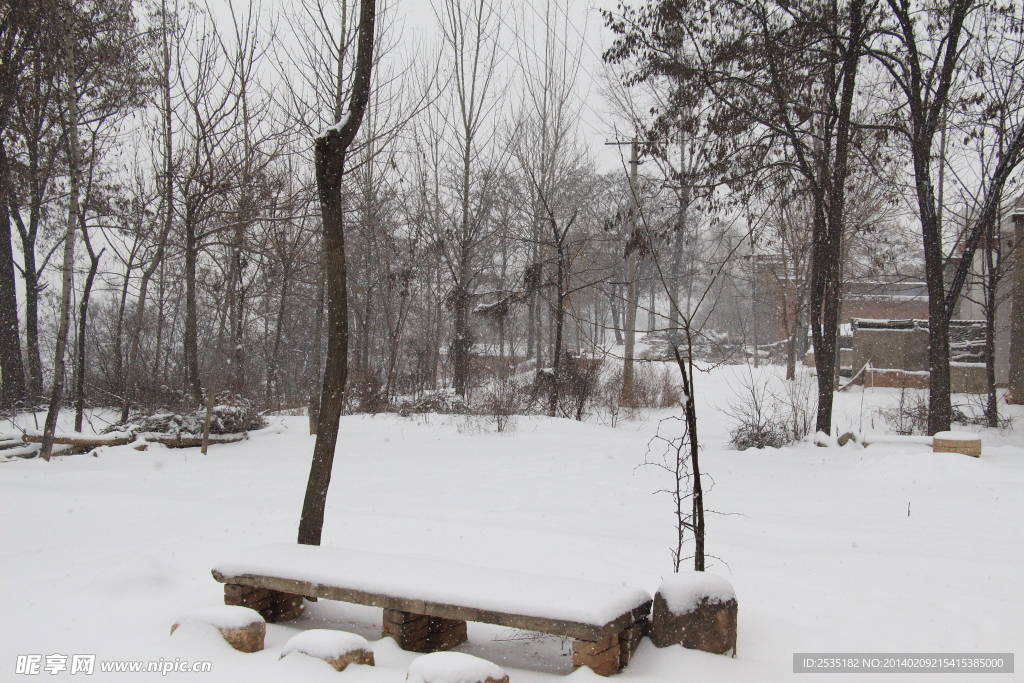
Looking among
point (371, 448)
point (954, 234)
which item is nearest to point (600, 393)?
point (371, 448)

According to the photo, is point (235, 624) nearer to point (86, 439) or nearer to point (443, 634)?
point (443, 634)

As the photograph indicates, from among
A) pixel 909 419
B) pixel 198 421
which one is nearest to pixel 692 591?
pixel 198 421

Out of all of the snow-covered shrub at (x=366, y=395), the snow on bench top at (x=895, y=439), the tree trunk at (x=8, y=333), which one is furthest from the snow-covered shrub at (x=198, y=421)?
the snow on bench top at (x=895, y=439)

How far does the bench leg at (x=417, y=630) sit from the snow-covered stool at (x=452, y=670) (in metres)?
0.51

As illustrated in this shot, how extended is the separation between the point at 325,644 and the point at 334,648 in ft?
0.16

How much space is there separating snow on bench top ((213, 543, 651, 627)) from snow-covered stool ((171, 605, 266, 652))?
26 centimetres

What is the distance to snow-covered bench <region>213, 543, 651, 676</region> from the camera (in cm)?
293

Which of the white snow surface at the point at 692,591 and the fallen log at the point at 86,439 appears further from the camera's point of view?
the fallen log at the point at 86,439

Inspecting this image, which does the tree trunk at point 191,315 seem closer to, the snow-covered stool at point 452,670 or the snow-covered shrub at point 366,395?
the snow-covered shrub at point 366,395

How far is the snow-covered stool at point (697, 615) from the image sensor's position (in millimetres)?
3127

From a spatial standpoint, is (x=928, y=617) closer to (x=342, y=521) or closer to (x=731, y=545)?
(x=731, y=545)

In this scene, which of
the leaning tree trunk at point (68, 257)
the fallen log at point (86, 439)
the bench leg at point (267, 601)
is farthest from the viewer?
the fallen log at point (86, 439)

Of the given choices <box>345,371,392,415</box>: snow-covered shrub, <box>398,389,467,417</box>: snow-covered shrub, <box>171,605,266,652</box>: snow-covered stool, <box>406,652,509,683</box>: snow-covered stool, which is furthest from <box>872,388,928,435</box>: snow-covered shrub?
<box>171,605,266,652</box>: snow-covered stool

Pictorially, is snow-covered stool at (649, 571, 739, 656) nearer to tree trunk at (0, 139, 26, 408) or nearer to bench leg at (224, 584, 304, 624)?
bench leg at (224, 584, 304, 624)
